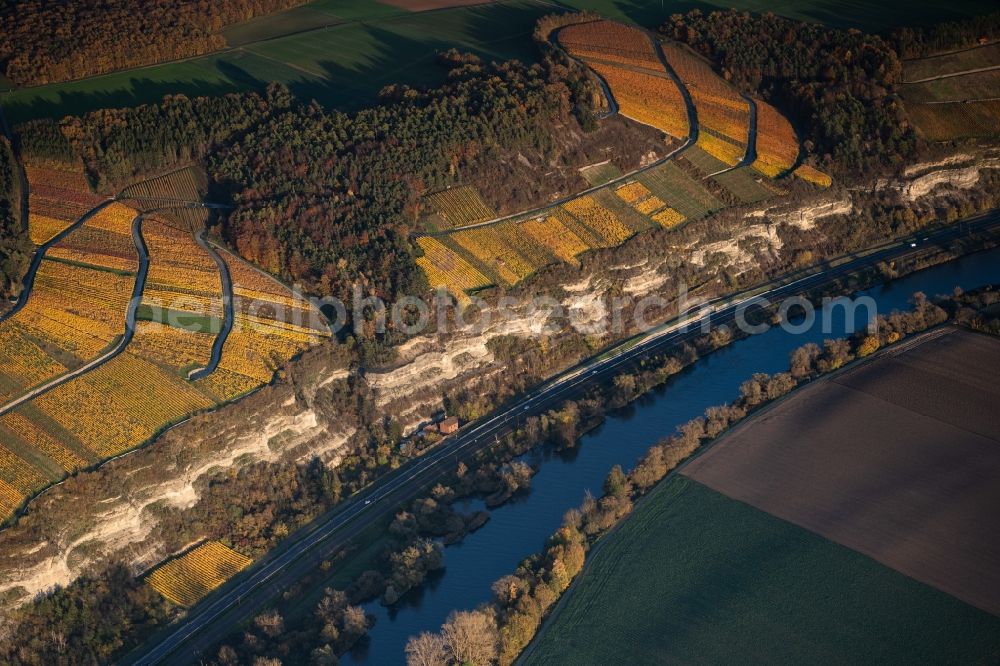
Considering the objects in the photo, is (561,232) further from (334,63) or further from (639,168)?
(334,63)

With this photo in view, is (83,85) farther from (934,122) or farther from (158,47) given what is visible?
(934,122)

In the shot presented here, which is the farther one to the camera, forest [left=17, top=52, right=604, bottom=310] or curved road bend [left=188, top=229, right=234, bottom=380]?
forest [left=17, top=52, right=604, bottom=310]

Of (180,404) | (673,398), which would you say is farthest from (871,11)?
(180,404)

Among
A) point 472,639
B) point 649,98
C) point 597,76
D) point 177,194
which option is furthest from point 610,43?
point 472,639

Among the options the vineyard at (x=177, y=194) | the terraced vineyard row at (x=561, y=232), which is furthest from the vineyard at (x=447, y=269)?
the vineyard at (x=177, y=194)

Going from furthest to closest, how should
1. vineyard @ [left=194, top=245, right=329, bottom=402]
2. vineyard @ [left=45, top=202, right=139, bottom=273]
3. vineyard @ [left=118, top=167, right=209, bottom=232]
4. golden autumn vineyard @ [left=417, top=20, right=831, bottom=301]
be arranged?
1. vineyard @ [left=118, top=167, right=209, bottom=232]
2. golden autumn vineyard @ [left=417, top=20, right=831, bottom=301]
3. vineyard @ [left=45, top=202, right=139, bottom=273]
4. vineyard @ [left=194, top=245, right=329, bottom=402]

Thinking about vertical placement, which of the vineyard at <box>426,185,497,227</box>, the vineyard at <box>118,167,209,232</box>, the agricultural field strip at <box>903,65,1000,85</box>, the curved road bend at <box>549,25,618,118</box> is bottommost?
the vineyard at <box>426,185,497,227</box>

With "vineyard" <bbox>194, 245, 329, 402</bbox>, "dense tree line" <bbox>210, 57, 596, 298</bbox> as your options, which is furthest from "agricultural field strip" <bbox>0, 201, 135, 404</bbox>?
"dense tree line" <bbox>210, 57, 596, 298</bbox>

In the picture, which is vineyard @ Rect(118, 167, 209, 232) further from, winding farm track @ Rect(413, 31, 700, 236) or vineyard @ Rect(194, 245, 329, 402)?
winding farm track @ Rect(413, 31, 700, 236)
